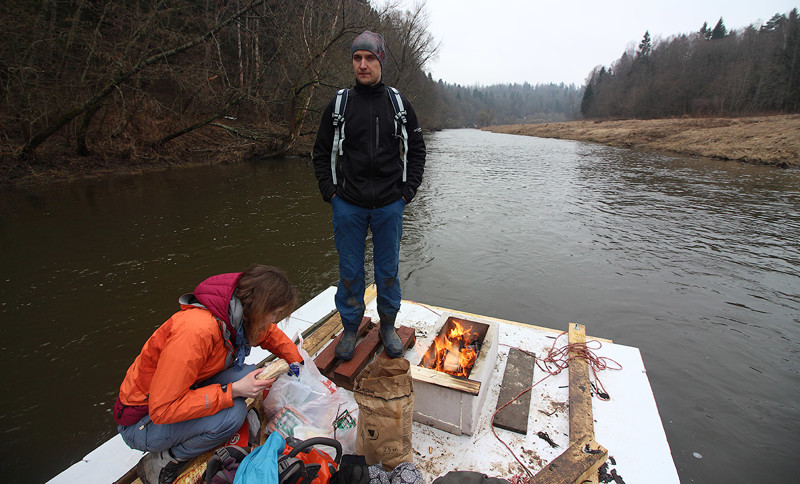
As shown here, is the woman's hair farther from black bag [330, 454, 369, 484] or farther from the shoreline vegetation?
the shoreline vegetation

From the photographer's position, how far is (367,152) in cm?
258

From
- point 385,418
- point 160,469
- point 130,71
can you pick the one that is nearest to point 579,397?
point 385,418

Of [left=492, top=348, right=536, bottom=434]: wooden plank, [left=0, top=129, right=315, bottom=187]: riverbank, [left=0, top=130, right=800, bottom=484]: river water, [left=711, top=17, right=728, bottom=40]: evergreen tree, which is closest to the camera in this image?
[left=492, top=348, right=536, bottom=434]: wooden plank

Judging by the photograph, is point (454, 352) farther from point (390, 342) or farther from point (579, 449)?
point (579, 449)

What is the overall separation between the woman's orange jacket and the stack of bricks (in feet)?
2.75

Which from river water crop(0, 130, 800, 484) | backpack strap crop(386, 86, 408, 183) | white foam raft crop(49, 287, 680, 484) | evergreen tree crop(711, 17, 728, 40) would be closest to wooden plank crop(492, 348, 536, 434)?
white foam raft crop(49, 287, 680, 484)

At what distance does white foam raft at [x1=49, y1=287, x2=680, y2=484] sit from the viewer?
227cm

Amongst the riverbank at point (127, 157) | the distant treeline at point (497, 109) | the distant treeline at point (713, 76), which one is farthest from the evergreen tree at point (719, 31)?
the riverbank at point (127, 157)

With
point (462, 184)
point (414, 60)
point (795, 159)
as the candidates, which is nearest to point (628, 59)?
point (414, 60)

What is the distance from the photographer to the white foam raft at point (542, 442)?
A: 2268 millimetres

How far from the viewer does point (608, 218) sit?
10000 millimetres

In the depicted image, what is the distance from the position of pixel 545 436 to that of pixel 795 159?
2575 centimetres

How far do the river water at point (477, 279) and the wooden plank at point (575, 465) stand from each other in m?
1.43

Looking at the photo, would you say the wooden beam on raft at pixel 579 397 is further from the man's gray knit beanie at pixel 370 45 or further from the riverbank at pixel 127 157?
the riverbank at pixel 127 157
